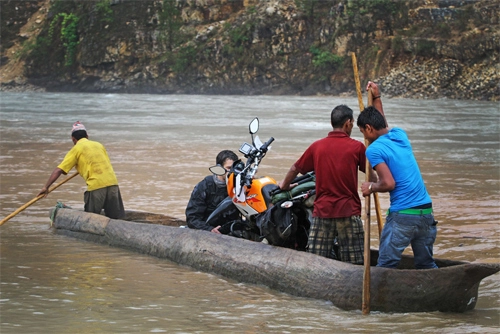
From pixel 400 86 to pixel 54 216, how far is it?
120 feet

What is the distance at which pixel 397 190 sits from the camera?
5.58m

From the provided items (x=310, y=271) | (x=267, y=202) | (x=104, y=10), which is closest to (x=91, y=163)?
(x=267, y=202)

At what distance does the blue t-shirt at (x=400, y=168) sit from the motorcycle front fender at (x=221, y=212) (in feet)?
6.70

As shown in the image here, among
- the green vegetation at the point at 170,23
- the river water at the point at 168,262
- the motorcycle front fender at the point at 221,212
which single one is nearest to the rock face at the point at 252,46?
the green vegetation at the point at 170,23

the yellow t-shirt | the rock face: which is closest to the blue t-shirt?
the yellow t-shirt

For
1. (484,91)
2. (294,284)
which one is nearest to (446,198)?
(294,284)

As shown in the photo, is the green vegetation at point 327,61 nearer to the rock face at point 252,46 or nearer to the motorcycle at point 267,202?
the rock face at point 252,46

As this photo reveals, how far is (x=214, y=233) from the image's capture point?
722 cm

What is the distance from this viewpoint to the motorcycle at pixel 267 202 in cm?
632

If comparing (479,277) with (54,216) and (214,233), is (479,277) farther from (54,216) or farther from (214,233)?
(54,216)

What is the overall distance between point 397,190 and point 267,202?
1318 millimetres

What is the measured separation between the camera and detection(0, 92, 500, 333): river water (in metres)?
5.71

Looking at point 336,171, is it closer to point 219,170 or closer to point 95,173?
point 219,170

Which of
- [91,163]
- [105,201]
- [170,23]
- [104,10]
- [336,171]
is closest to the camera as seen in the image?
A: [336,171]
